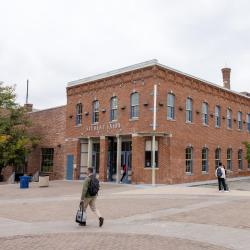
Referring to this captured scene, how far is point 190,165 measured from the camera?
27250 millimetres

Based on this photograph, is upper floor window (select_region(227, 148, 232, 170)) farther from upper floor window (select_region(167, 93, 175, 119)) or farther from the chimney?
upper floor window (select_region(167, 93, 175, 119))

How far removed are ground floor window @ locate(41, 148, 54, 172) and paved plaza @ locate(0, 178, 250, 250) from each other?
55.2 ft

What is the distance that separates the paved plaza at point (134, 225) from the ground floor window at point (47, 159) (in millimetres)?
16836

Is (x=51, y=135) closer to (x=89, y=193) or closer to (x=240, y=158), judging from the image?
(x=240, y=158)

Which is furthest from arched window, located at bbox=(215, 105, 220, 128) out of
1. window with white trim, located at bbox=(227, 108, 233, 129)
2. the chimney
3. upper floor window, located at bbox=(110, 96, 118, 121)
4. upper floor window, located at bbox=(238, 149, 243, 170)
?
upper floor window, located at bbox=(110, 96, 118, 121)

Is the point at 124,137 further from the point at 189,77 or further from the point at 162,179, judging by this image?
the point at 189,77

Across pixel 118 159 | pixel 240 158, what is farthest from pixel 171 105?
pixel 240 158

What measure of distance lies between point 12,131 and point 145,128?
1326 centimetres

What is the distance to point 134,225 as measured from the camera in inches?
418

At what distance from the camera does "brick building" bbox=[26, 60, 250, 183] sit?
2486 centimetres

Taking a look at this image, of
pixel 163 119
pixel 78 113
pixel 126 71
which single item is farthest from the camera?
pixel 78 113

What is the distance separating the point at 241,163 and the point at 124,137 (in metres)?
13.5

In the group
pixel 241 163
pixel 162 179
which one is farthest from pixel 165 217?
pixel 241 163

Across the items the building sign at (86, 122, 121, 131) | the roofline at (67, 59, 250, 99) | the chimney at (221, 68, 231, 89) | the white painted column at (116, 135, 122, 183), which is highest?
the chimney at (221, 68, 231, 89)
